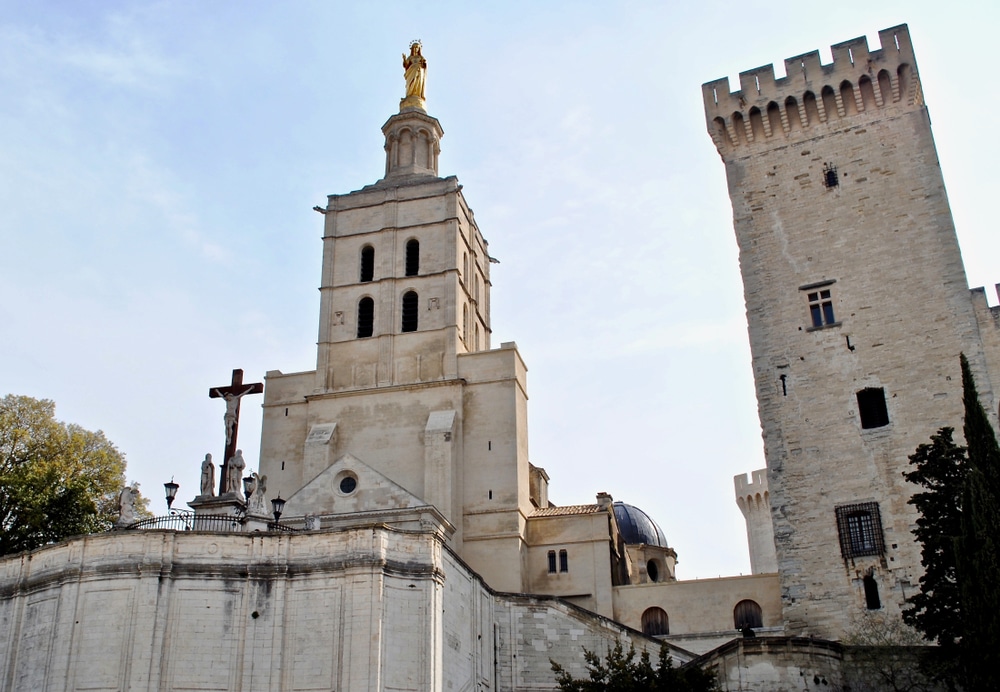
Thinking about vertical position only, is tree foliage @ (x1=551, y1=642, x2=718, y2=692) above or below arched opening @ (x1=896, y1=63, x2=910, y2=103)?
below

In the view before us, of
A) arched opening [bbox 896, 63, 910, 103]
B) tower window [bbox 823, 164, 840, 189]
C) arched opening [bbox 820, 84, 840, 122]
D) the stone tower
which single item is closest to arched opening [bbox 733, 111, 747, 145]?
the stone tower

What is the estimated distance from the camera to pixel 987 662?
21672 millimetres

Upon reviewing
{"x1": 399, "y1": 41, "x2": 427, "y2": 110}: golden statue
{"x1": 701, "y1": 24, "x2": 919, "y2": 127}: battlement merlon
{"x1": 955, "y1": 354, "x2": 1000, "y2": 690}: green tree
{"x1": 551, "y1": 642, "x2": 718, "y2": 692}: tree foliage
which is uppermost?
{"x1": 399, "y1": 41, "x2": 427, "y2": 110}: golden statue

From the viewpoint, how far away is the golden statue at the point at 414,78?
169 ft

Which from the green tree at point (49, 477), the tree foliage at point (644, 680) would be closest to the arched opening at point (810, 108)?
the tree foliage at point (644, 680)

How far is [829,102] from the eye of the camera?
120ft

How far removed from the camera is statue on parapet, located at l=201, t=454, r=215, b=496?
31.7 metres

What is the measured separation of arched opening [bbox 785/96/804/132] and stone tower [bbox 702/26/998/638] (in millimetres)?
58

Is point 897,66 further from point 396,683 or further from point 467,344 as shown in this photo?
point 396,683

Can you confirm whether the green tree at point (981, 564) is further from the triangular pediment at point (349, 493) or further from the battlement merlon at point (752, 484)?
the battlement merlon at point (752, 484)

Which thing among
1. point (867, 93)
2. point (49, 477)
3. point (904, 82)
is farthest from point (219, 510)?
point (904, 82)

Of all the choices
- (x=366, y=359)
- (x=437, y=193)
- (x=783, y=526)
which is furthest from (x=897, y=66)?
(x=366, y=359)

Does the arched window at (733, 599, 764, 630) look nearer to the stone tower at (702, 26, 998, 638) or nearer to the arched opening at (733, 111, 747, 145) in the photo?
the stone tower at (702, 26, 998, 638)

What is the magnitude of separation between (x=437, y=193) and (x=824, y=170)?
57.1 ft
